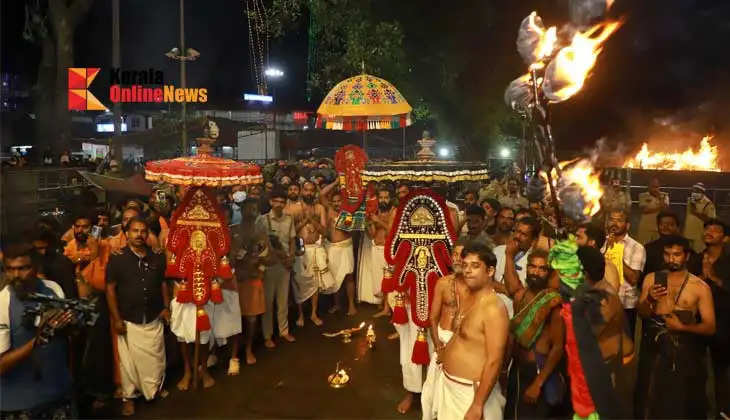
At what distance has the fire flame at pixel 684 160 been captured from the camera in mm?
23594

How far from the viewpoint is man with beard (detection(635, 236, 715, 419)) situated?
5.00 metres

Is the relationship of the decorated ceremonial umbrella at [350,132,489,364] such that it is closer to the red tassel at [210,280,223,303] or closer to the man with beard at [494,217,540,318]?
the man with beard at [494,217,540,318]

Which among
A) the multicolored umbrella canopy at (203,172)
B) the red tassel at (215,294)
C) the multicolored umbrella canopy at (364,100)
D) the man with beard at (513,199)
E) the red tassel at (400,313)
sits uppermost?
the multicolored umbrella canopy at (364,100)

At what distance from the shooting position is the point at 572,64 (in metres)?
4.39

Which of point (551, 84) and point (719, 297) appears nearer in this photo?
point (551, 84)

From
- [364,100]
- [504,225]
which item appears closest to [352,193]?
[364,100]

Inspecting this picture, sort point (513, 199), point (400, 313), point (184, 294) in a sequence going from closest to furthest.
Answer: point (400, 313), point (184, 294), point (513, 199)

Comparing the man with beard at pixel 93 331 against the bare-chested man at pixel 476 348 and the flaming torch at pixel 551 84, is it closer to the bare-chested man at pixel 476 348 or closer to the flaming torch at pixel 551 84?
the bare-chested man at pixel 476 348

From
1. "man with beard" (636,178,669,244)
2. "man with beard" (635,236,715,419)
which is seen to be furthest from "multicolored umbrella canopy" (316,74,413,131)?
"man with beard" (635,236,715,419)

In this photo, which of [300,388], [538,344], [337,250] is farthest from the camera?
[337,250]

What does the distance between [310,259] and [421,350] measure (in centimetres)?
373

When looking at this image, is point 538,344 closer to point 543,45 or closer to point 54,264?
point 543,45

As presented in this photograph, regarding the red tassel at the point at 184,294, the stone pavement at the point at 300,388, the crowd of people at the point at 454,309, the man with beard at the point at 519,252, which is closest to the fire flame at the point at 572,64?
the crowd of people at the point at 454,309

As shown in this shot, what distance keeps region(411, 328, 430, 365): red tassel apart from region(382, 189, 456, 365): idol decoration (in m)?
0.17
